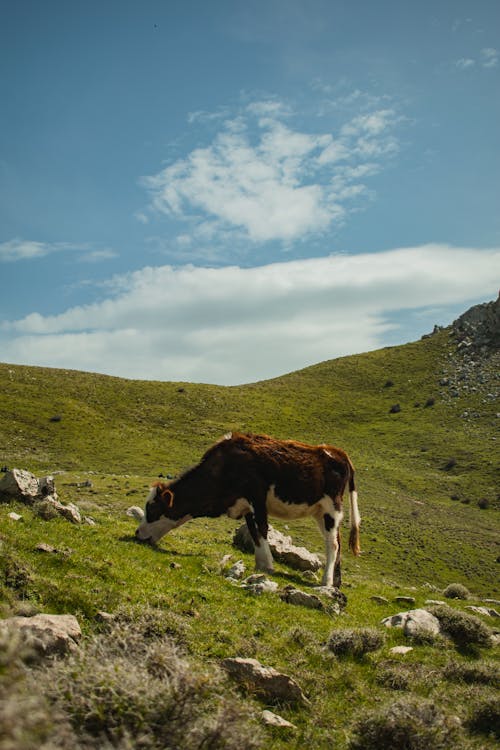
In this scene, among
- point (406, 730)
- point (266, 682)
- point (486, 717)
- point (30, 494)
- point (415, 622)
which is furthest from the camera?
point (30, 494)

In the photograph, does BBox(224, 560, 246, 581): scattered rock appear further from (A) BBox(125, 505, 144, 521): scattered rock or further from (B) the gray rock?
(A) BBox(125, 505, 144, 521): scattered rock

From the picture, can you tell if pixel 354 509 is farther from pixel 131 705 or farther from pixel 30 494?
pixel 131 705

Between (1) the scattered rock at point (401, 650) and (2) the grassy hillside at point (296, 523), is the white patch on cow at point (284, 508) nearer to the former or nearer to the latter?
(2) the grassy hillside at point (296, 523)

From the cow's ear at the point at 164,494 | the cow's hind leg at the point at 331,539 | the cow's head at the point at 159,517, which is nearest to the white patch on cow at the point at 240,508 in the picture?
the cow's head at the point at 159,517

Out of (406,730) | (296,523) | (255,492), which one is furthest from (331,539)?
(296,523)

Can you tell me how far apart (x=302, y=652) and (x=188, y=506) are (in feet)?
22.9

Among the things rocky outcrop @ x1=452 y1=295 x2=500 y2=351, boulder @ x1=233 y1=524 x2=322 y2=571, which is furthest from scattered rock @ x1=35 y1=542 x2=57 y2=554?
rocky outcrop @ x1=452 y1=295 x2=500 y2=351

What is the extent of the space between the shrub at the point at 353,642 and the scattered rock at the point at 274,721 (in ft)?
9.89

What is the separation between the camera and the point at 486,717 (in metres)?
8.23

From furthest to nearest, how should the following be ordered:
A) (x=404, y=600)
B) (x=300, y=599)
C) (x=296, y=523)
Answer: (x=296, y=523)
(x=404, y=600)
(x=300, y=599)

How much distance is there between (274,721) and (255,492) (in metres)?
8.35

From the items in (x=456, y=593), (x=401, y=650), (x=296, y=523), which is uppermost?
(x=401, y=650)

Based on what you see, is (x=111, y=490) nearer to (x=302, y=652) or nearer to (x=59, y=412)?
(x=302, y=652)

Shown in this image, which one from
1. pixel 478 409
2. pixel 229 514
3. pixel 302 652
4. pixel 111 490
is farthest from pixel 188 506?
pixel 478 409
